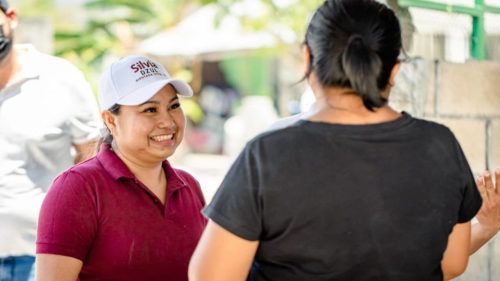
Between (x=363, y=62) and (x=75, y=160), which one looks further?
(x=75, y=160)

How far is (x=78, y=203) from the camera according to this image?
94.3 inches

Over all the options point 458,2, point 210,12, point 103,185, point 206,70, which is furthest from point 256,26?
point 206,70

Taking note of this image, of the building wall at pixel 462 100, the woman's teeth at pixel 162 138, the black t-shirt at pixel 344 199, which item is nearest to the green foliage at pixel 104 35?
the building wall at pixel 462 100

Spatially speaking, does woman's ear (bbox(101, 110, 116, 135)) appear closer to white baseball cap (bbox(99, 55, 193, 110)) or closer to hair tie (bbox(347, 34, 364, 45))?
white baseball cap (bbox(99, 55, 193, 110))

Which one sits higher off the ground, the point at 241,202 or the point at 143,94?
the point at 143,94

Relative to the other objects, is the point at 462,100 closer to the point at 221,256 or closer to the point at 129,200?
the point at 129,200

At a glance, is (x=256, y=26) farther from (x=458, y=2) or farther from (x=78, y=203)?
(x=78, y=203)

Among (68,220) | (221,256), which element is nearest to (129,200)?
(68,220)

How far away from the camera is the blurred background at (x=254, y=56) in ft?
12.1

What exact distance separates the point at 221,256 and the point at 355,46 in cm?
56

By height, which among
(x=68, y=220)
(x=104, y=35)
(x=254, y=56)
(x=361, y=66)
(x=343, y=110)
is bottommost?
(x=254, y=56)

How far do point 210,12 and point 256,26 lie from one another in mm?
4187

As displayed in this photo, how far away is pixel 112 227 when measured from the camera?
2.42 meters

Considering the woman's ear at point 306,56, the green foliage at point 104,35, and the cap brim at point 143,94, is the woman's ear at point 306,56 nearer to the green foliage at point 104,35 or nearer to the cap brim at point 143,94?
the cap brim at point 143,94
